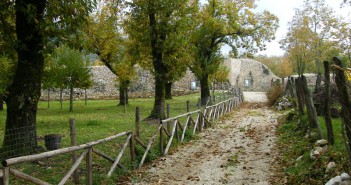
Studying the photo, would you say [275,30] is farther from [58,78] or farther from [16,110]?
[16,110]

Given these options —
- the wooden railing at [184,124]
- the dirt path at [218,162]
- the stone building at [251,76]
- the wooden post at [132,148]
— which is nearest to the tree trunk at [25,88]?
the wooden post at [132,148]

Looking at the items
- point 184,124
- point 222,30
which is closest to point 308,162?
point 184,124

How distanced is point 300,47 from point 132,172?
129ft

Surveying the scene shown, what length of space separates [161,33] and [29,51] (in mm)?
8261

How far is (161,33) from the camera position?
610 inches

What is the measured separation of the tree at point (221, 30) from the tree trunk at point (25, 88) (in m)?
16.6

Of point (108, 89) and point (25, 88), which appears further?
point (108, 89)

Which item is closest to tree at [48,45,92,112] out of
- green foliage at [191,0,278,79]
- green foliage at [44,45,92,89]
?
green foliage at [44,45,92,89]

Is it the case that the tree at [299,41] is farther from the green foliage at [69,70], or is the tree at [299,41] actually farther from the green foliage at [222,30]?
the green foliage at [69,70]

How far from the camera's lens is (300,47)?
42.1m

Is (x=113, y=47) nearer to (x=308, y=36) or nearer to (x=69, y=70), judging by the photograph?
(x=69, y=70)

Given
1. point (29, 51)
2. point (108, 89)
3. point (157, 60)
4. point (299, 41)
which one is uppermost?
point (299, 41)

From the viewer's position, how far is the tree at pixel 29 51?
772cm

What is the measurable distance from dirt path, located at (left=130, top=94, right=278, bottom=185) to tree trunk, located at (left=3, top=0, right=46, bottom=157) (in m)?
3.06
